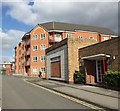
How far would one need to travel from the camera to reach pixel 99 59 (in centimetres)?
2239

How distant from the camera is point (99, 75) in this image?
2305 centimetres

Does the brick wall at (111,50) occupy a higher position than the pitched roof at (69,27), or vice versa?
the pitched roof at (69,27)

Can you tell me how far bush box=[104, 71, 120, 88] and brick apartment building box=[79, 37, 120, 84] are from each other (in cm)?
87

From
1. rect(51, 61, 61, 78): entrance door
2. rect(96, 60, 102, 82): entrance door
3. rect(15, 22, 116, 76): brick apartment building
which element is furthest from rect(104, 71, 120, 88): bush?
rect(15, 22, 116, 76): brick apartment building

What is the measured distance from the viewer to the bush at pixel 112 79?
Answer: 55.9 ft

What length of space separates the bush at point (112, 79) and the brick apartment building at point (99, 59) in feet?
2.86

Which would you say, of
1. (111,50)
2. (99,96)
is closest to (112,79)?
(111,50)

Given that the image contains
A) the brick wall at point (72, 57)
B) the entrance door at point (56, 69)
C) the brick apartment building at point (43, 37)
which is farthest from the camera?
the brick apartment building at point (43, 37)

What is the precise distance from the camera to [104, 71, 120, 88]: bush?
17031mm

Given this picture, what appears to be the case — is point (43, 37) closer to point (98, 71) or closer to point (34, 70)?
point (34, 70)

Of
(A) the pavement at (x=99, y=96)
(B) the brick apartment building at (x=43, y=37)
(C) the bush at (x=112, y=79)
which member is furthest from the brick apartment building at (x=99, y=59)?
(B) the brick apartment building at (x=43, y=37)

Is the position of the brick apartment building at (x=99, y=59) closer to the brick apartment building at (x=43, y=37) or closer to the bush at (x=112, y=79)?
the bush at (x=112, y=79)

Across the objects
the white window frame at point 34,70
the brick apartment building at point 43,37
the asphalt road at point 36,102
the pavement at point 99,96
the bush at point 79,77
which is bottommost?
the asphalt road at point 36,102

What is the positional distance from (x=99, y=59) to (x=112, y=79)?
4.93m
